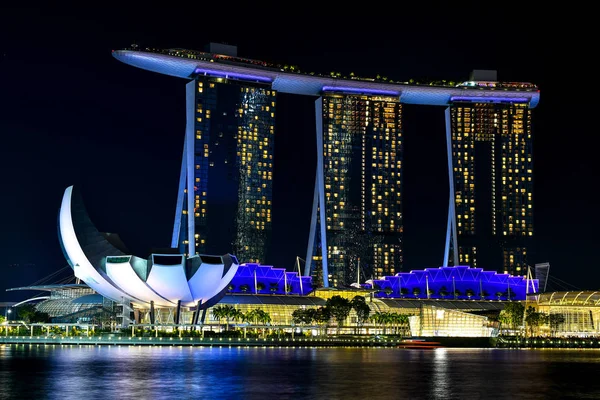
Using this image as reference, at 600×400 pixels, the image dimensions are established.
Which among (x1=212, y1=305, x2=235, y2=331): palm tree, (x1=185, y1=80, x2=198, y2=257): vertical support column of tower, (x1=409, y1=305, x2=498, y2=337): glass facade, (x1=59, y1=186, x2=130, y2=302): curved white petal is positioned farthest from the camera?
(x1=185, y1=80, x2=198, y2=257): vertical support column of tower

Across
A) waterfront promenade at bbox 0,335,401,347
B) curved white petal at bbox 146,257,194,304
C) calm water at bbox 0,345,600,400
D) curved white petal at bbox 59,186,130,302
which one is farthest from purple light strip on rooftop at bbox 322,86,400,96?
calm water at bbox 0,345,600,400

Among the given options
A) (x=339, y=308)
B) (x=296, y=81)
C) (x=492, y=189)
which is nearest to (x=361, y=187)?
(x=296, y=81)

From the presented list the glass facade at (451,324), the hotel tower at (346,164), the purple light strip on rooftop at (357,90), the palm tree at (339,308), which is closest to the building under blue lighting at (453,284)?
the hotel tower at (346,164)

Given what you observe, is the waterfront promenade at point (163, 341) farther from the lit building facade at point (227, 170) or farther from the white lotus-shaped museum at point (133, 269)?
the lit building facade at point (227, 170)

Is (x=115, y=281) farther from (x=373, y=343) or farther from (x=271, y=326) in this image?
(x=373, y=343)

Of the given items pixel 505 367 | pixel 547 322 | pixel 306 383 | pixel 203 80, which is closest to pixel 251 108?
pixel 203 80

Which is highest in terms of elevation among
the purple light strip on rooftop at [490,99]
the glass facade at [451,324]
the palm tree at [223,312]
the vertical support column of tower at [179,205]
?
the purple light strip on rooftop at [490,99]

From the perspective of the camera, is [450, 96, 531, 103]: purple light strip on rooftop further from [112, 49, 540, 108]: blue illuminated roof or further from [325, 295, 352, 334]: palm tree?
[325, 295, 352, 334]: palm tree
